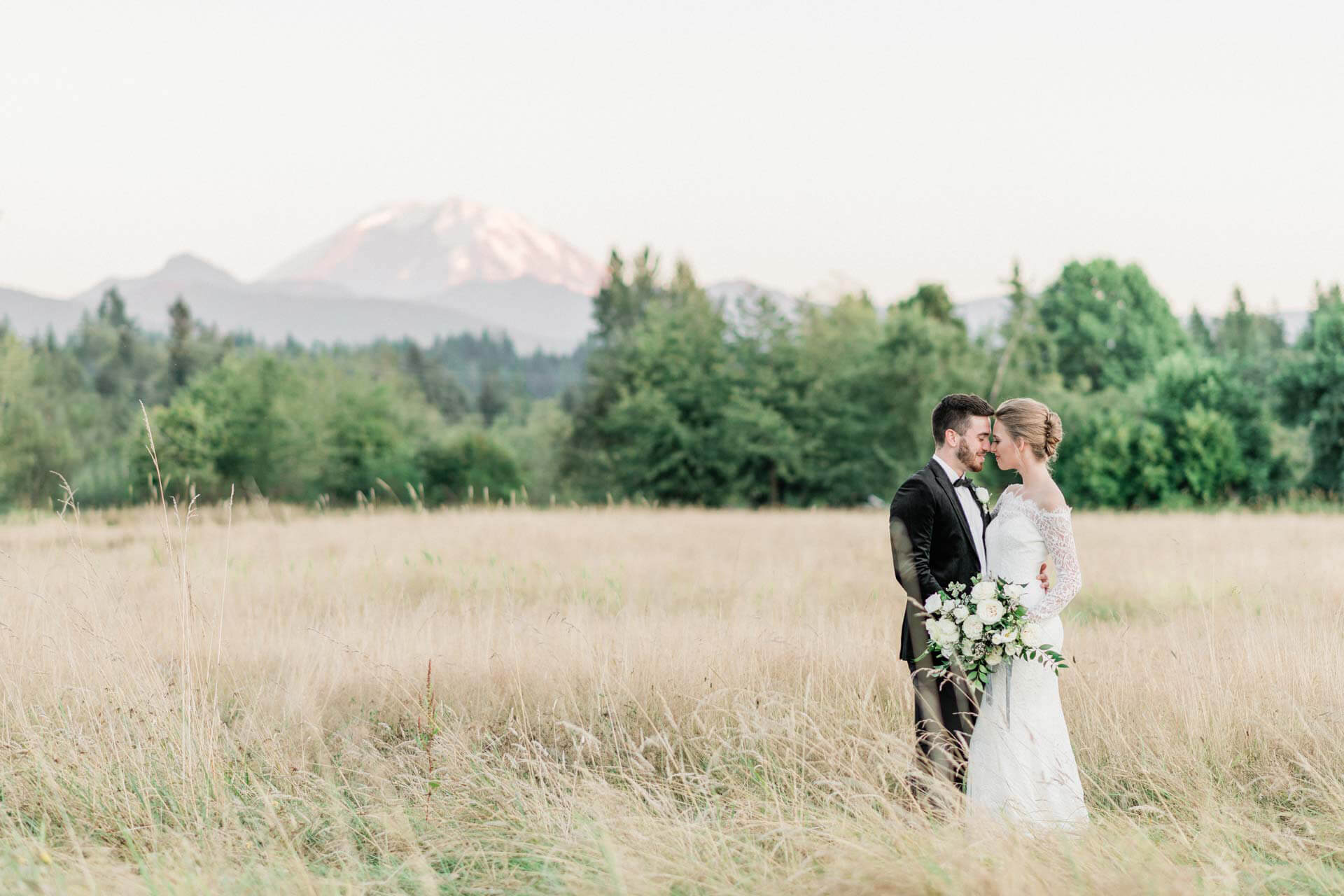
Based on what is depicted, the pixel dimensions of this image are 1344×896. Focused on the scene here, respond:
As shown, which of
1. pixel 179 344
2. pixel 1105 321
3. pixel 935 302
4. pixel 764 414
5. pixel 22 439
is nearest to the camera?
pixel 764 414

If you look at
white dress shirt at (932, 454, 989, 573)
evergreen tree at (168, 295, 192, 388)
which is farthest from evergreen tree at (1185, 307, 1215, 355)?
evergreen tree at (168, 295, 192, 388)

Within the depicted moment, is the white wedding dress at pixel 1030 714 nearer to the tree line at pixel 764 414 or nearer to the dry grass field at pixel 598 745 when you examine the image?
the dry grass field at pixel 598 745

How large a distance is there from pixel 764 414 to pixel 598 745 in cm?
3153

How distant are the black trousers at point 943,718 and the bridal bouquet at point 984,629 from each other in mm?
274

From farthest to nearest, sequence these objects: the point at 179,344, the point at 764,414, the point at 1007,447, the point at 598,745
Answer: the point at 179,344 < the point at 764,414 < the point at 598,745 < the point at 1007,447

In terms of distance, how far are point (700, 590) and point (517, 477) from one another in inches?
1626

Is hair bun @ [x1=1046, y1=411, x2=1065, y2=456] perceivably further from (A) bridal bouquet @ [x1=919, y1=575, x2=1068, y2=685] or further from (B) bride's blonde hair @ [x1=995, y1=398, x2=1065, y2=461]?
(A) bridal bouquet @ [x1=919, y1=575, x2=1068, y2=685]

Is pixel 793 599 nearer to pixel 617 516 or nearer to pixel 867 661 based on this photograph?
pixel 867 661

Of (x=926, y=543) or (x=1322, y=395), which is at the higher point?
(x=1322, y=395)

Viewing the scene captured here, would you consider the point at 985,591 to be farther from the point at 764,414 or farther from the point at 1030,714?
the point at 764,414

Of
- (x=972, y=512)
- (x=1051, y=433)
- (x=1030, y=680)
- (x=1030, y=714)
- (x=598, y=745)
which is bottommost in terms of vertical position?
(x=598, y=745)

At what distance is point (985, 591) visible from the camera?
13.5ft

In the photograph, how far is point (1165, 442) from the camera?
32.2 meters

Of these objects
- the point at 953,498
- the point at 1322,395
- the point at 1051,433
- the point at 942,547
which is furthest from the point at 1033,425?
the point at 1322,395
